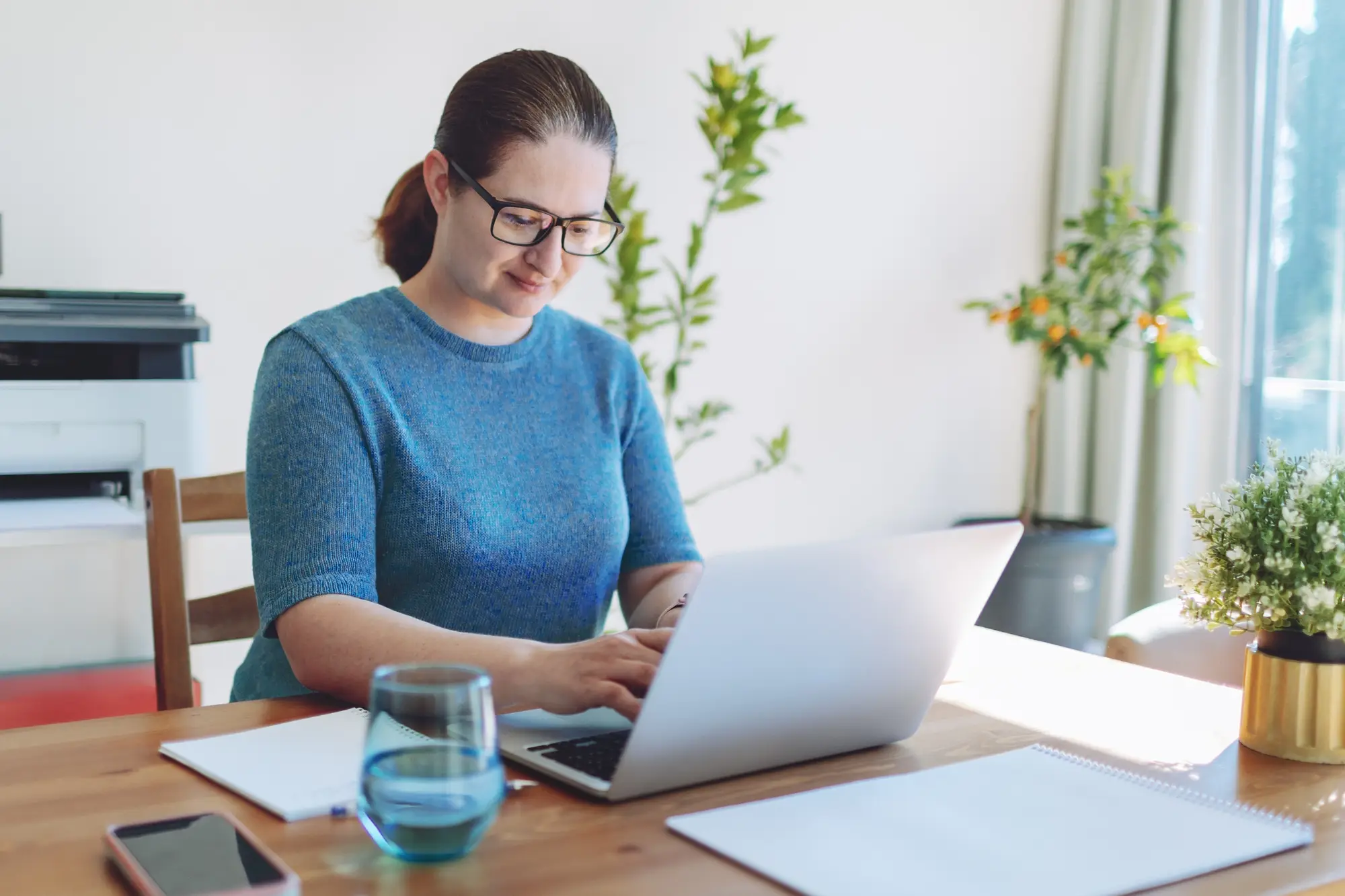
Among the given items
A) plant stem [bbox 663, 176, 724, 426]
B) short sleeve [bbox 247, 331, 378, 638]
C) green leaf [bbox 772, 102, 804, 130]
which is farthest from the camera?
plant stem [bbox 663, 176, 724, 426]

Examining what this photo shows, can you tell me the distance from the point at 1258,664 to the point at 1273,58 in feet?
8.61

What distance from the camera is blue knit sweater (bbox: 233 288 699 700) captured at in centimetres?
115

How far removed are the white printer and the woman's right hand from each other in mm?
1212

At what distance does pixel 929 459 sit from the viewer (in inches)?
136

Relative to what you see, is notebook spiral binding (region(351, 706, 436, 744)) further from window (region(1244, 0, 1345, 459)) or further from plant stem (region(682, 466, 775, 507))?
window (region(1244, 0, 1345, 459))

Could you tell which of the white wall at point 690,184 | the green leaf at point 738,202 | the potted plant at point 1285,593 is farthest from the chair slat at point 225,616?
the green leaf at point 738,202

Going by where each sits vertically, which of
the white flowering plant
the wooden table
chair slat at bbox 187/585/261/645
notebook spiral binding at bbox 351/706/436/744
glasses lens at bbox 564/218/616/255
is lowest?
chair slat at bbox 187/585/261/645

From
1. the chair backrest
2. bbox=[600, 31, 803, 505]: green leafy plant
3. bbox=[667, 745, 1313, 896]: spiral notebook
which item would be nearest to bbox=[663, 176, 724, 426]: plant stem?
bbox=[600, 31, 803, 505]: green leafy plant

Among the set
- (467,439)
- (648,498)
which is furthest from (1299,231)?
(467,439)

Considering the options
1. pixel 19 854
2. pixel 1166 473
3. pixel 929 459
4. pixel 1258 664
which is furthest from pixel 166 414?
pixel 1166 473

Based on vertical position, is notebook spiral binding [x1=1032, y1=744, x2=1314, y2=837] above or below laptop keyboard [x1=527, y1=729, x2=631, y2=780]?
below

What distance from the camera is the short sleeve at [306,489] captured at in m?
1.11

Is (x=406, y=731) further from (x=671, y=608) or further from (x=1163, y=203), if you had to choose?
(x=1163, y=203)

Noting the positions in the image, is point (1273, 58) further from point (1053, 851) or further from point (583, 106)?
point (1053, 851)
